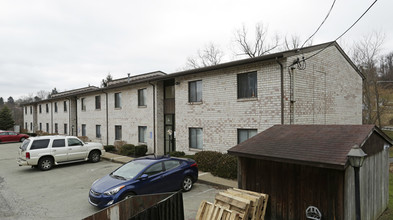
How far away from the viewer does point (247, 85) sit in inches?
459

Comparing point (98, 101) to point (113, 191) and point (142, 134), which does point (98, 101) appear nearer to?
point (142, 134)

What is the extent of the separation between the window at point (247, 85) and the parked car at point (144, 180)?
4587 mm

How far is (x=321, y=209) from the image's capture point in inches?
203

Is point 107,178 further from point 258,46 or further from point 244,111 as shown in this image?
point 258,46

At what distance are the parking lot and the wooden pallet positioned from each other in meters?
0.87

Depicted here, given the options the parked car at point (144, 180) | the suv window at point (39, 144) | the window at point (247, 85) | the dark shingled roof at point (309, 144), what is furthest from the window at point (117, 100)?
the dark shingled roof at point (309, 144)

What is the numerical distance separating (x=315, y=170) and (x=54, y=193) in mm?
9128

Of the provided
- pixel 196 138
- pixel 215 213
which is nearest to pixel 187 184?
pixel 215 213

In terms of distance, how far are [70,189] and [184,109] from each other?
759 centimetres

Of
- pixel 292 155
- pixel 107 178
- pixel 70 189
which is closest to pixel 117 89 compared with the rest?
pixel 70 189

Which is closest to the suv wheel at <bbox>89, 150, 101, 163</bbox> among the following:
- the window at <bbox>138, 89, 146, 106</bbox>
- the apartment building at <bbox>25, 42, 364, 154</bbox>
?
the apartment building at <bbox>25, 42, 364, 154</bbox>

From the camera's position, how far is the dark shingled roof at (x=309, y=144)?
4.87 metres

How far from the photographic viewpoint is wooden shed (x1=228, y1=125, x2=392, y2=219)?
4.93 m

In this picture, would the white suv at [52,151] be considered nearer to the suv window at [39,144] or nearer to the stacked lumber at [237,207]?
the suv window at [39,144]
